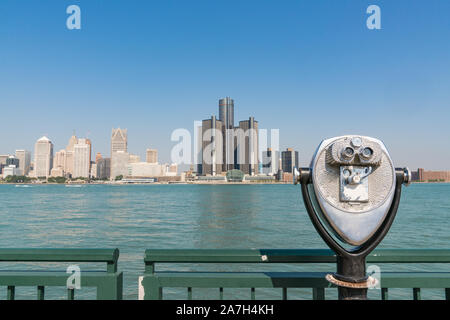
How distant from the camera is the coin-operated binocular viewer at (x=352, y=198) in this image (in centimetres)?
193

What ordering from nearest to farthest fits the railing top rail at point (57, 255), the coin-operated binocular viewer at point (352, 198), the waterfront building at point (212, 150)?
the coin-operated binocular viewer at point (352, 198), the railing top rail at point (57, 255), the waterfront building at point (212, 150)

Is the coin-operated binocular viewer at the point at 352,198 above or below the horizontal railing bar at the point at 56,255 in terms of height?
above

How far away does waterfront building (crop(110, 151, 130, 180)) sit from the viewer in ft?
588

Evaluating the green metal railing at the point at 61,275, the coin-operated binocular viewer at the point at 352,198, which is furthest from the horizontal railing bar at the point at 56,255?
the coin-operated binocular viewer at the point at 352,198

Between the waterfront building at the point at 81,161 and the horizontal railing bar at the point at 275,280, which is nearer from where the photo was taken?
the horizontal railing bar at the point at 275,280

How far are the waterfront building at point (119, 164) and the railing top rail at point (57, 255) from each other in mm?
183674

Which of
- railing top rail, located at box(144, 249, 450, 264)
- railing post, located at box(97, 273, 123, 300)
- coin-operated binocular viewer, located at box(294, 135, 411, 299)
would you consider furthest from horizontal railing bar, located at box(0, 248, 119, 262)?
coin-operated binocular viewer, located at box(294, 135, 411, 299)

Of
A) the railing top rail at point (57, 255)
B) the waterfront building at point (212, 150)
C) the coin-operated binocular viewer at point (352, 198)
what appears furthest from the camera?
the waterfront building at point (212, 150)

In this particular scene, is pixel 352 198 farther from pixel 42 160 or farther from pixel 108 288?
pixel 42 160

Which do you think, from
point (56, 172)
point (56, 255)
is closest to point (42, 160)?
point (56, 172)

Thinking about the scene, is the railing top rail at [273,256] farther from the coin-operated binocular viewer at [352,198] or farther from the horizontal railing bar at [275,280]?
the coin-operated binocular viewer at [352,198]
